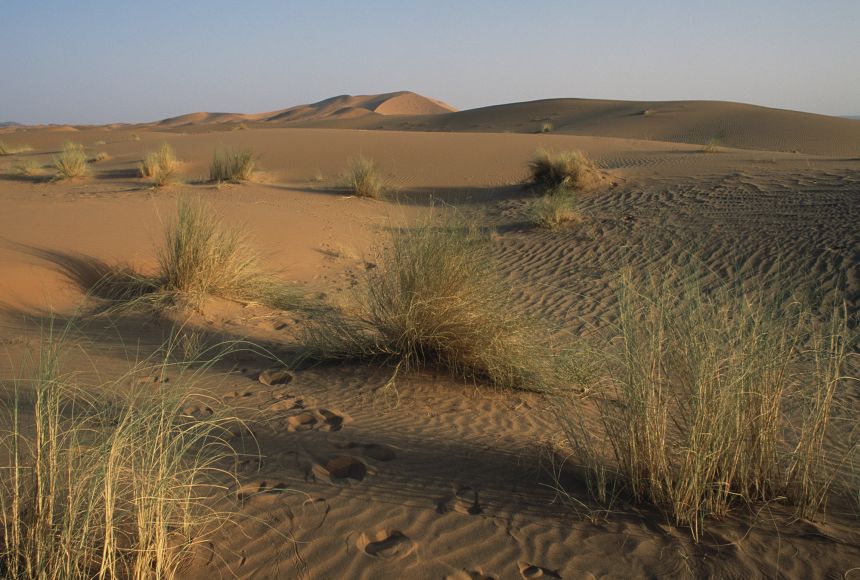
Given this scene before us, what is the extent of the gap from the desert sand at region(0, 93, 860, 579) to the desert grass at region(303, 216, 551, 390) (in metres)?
0.21

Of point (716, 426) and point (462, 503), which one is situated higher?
point (716, 426)

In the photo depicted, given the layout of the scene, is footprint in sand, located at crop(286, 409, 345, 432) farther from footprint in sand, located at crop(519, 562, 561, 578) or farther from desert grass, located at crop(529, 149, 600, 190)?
desert grass, located at crop(529, 149, 600, 190)

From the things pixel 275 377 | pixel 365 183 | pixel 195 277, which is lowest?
pixel 275 377

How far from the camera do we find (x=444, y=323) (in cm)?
504

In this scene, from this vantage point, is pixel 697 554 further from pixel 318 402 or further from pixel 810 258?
pixel 810 258

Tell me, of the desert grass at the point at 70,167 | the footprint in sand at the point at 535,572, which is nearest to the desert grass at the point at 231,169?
the desert grass at the point at 70,167

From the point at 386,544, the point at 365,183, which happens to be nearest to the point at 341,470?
the point at 386,544

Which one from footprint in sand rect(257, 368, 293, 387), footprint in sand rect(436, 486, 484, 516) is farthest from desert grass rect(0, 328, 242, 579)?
footprint in sand rect(257, 368, 293, 387)

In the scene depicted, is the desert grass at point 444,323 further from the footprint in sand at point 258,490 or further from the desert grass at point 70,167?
the desert grass at point 70,167

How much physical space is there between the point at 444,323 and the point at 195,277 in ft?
11.1

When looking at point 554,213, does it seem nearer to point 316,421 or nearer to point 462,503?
point 316,421

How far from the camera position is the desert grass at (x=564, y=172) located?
1492 centimetres

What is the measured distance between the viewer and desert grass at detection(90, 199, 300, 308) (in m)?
6.97

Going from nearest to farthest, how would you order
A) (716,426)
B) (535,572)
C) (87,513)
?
(87,513) → (535,572) → (716,426)
